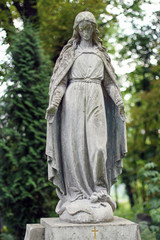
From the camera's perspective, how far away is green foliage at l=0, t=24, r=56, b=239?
32.8ft

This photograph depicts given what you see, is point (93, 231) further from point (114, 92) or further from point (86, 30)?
point (86, 30)

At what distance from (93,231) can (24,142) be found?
546 centimetres

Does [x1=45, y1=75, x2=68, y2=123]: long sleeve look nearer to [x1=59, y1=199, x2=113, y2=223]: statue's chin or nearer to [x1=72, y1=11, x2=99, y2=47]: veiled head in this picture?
[x1=72, y1=11, x2=99, y2=47]: veiled head

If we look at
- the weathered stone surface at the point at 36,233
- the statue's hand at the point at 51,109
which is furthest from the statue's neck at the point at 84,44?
the weathered stone surface at the point at 36,233

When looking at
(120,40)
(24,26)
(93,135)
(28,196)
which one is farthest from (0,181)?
(120,40)

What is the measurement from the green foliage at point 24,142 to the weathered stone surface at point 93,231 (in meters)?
4.71

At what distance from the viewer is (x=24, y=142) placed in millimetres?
10203

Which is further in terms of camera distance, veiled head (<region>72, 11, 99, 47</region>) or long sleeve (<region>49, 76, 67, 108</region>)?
veiled head (<region>72, 11, 99, 47</region>)

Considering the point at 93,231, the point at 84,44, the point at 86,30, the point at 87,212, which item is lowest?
the point at 93,231

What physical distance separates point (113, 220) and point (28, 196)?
4805mm

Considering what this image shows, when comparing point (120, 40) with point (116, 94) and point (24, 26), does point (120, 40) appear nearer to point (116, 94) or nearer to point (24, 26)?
point (24, 26)

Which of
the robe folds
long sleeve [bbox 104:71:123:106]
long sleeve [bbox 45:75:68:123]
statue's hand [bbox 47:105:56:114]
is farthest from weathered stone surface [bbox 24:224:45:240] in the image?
long sleeve [bbox 104:71:123:106]

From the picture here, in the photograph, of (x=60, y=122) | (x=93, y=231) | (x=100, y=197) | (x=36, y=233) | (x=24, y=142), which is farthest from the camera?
(x=24, y=142)

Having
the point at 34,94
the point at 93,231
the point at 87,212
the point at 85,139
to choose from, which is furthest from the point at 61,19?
the point at 93,231
